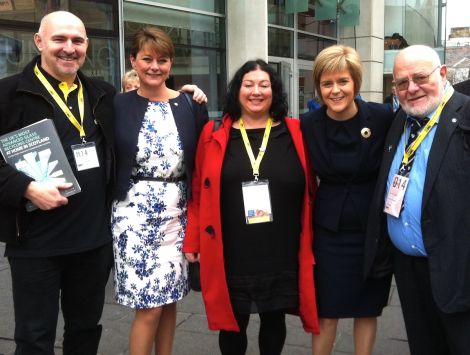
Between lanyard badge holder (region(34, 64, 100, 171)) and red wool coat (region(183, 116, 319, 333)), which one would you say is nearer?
lanyard badge holder (region(34, 64, 100, 171))

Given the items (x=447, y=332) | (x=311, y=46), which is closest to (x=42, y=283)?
(x=447, y=332)

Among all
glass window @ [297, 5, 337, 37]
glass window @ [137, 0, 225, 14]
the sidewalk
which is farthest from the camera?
glass window @ [297, 5, 337, 37]

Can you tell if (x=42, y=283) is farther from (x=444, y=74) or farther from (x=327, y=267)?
(x=444, y=74)

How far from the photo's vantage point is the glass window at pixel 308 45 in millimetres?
14336

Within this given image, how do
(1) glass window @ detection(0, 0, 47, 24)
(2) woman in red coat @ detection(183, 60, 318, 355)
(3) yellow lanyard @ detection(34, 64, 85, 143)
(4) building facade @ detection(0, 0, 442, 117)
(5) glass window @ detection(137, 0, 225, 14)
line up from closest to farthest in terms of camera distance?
(3) yellow lanyard @ detection(34, 64, 85, 143), (2) woman in red coat @ detection(183, 60, 318, 355), (1) glass window @ detection(0, 0, 47, 24), (4) building facade @ detection(0, 0, 442, 117), (5) glass window @ detection(137, 0, 225, 14)

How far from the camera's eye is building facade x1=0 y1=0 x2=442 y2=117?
744 centimetres

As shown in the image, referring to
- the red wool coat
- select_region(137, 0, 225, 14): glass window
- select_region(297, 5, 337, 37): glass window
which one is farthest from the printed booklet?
select_region(297, 5, 337, 37): glass window

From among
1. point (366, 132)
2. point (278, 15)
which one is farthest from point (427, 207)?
point (278, 15)

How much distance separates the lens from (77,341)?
3.06 meters

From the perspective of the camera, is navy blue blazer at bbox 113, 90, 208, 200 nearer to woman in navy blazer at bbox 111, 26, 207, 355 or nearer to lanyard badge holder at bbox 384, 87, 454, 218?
woman in navy blazer at bbox 111, 26, 207, 355

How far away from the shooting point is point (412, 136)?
270 cm

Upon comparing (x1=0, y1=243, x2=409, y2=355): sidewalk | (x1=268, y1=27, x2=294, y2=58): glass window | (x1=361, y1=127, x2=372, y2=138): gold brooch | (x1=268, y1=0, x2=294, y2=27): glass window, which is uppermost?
(x1=268, y1=0, x2=294, y2=27): glass window

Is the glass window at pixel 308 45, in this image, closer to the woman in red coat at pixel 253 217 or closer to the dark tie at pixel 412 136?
the woman in red coat at pixel 253 217

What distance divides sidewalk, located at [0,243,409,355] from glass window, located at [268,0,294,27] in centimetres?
951
